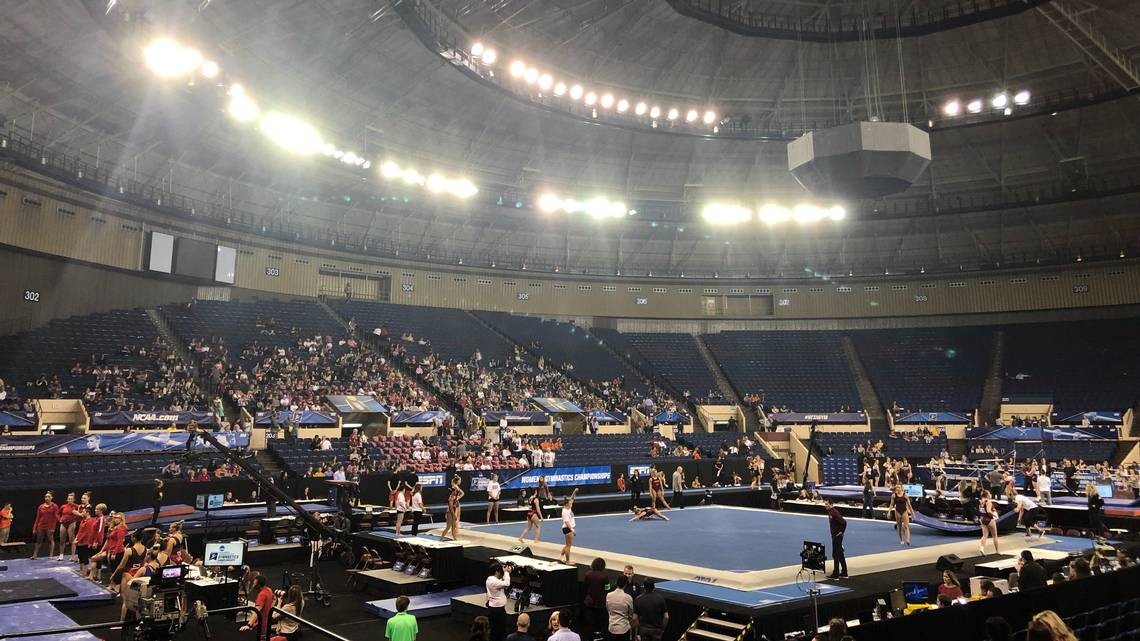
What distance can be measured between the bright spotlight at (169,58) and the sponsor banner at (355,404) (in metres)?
15.6

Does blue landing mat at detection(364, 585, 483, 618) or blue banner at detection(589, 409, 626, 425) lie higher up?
blue banner at detection(589, 409, 626, 425)

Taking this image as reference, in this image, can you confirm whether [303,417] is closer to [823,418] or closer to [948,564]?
[948,564]

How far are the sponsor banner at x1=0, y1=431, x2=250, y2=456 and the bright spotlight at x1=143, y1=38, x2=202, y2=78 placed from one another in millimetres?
14888

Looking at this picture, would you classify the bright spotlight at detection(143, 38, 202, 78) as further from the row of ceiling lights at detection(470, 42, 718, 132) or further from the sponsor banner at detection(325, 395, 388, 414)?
the sponsor banner at detection(325, 395, 388, 414)

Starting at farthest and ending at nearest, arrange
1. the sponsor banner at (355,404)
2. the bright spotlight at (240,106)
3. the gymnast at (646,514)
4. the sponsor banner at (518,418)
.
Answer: the sponsor banner at (518,418) < the sponsor banner at (355,404) < the bright spotlight at (240,106) < the gymnast at (646,514)

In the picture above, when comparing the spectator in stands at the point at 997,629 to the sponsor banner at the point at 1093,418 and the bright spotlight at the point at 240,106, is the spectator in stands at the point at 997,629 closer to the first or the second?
the bright spotlight at the point at 240,106

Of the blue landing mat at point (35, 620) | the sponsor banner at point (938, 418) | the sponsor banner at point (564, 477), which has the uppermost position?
the sponsor banner at point (938, 418)

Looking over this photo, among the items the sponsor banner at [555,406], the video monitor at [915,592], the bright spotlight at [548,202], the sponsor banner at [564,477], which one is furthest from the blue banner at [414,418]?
the video monitor at [915,592]

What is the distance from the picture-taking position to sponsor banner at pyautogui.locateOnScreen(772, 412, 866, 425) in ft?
149

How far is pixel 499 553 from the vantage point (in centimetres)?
1855

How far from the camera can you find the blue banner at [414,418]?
1378 inches

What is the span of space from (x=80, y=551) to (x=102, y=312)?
22.4 m

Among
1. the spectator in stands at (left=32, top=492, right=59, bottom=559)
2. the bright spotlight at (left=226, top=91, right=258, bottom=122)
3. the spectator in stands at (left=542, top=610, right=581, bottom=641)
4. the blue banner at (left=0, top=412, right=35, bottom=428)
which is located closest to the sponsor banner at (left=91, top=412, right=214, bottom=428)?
the blue banner at (left=0, top=412, right=35, bottom=428)

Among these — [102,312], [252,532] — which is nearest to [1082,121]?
[252,532]
